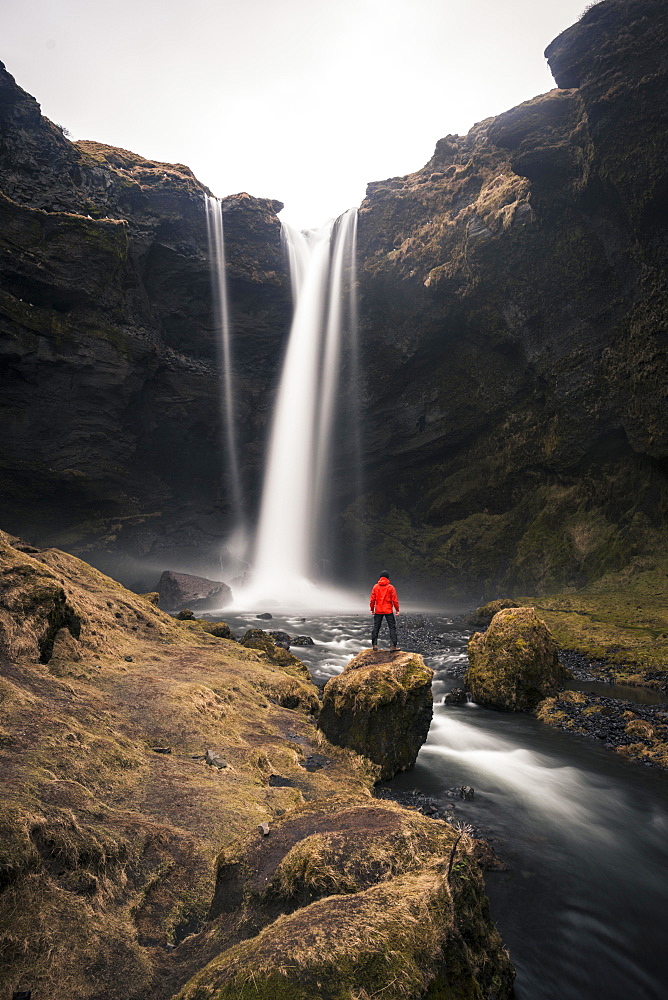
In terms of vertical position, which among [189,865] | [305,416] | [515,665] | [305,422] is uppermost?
[305,416]

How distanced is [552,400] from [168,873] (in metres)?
37.9

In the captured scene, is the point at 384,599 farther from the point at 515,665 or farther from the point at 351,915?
the point at 351,915

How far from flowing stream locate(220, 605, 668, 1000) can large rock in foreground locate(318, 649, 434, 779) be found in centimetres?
59

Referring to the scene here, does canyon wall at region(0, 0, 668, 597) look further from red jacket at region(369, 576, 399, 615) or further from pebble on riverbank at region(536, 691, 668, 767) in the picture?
red jacket at region(369, 576, 399, 615)

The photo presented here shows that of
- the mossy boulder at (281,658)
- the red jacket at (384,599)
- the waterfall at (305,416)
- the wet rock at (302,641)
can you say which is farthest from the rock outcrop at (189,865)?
the waterfall at (305,416)

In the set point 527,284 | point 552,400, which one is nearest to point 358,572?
point 552,400

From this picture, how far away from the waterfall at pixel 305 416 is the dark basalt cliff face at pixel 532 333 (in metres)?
2.74

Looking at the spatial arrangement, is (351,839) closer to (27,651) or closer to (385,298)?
(27,651)

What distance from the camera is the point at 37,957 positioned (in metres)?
3.24

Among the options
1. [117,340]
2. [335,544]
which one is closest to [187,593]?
[335,544]

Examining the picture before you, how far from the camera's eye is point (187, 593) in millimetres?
36562

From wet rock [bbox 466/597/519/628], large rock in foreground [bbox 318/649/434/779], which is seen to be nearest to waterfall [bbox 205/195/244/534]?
wet rock [bbox 466/597/519/628]

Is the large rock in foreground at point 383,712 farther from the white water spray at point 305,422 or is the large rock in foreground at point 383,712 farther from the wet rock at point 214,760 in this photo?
the white water spray at point 305,422

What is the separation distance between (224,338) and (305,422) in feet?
36.3
